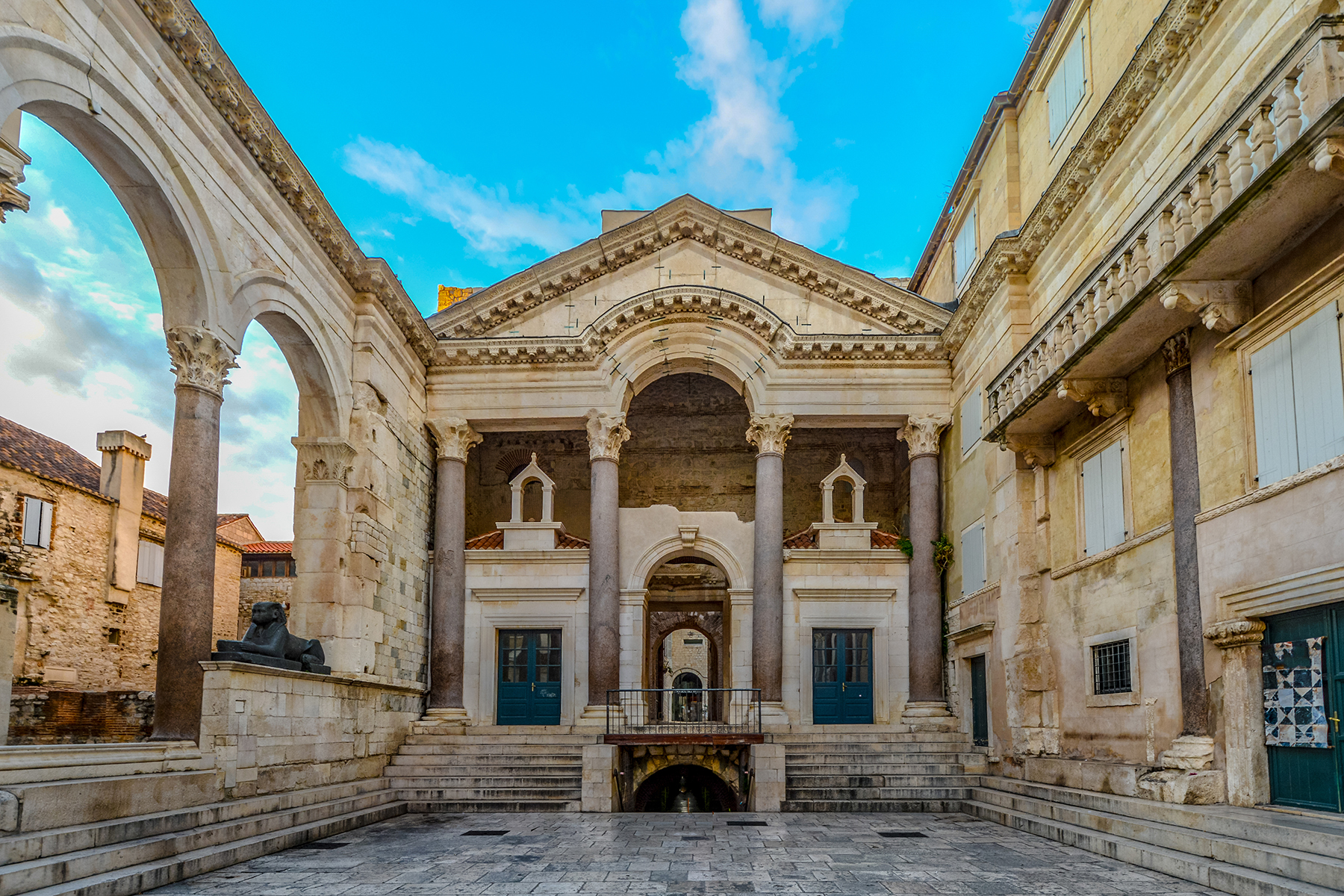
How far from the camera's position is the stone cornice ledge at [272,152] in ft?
40.3

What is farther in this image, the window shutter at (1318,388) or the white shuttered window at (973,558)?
the white shuttered window at (973,558)

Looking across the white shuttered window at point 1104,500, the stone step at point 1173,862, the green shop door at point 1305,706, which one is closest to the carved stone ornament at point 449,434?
the white shuttered window at point 1104,500

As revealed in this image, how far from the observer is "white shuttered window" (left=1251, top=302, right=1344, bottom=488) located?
9500mm

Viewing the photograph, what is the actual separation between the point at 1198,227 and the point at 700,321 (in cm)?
1294

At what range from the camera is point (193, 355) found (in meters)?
13.3

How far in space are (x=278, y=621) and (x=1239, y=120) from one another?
42.2 ft

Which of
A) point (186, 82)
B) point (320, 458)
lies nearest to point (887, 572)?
point (320, 458)

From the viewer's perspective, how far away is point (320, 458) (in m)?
17.7

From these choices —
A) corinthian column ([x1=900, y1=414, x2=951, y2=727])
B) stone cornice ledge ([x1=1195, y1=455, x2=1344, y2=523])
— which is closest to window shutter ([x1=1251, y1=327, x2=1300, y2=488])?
stone cornice ledge ([x1=1195, y1=455, x2=1344, y2=523])

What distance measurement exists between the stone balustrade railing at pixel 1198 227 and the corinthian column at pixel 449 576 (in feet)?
38.1

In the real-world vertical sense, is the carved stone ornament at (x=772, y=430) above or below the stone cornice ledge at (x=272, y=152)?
below

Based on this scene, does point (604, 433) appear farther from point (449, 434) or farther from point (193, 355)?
point (193, 355)

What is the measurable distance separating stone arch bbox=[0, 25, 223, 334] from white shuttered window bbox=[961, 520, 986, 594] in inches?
508

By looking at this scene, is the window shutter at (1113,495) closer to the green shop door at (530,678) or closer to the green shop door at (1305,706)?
the green shop door at (1305,706)
